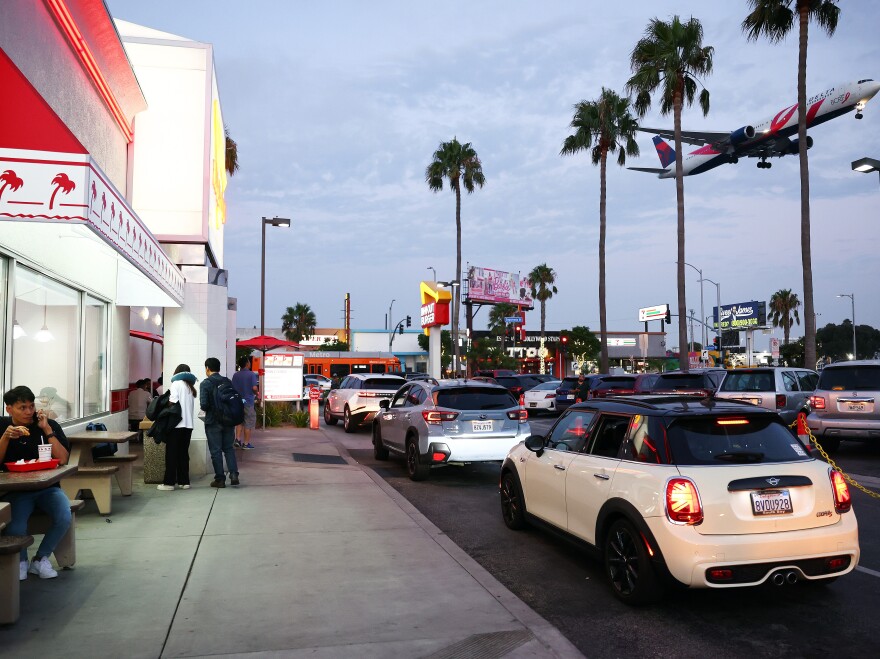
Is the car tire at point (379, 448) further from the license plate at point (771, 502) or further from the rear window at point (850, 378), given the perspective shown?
the license plate at point (771, 502)

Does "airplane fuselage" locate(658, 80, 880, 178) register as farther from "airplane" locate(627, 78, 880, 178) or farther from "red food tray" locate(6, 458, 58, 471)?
"red food tray" locate(6, 458, 58, 471)

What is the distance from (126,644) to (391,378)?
16833 mm

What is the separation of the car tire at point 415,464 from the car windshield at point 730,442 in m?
6.61

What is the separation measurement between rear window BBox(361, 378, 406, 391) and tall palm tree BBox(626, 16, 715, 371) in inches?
635

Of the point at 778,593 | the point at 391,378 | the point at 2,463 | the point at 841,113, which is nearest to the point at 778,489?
the point at 778,593

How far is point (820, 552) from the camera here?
5.11m

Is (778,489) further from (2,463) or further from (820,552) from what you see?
(2,463)

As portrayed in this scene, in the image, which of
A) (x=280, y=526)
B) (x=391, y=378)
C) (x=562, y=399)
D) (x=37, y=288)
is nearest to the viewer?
(x=280, y=526)

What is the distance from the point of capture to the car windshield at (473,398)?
1161cm

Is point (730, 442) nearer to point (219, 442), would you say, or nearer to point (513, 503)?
point (513, 503)

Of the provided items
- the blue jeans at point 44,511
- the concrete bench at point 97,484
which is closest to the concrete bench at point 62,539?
the blue jeans at point 44,511

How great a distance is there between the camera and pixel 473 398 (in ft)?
38.5

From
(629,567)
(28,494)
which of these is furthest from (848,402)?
(28,494)

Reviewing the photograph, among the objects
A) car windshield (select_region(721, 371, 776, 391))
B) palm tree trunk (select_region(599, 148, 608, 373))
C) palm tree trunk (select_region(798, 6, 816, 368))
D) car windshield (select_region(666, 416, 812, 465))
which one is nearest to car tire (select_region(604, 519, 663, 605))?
car windshield (select_region(666, 416, 812, 465))
